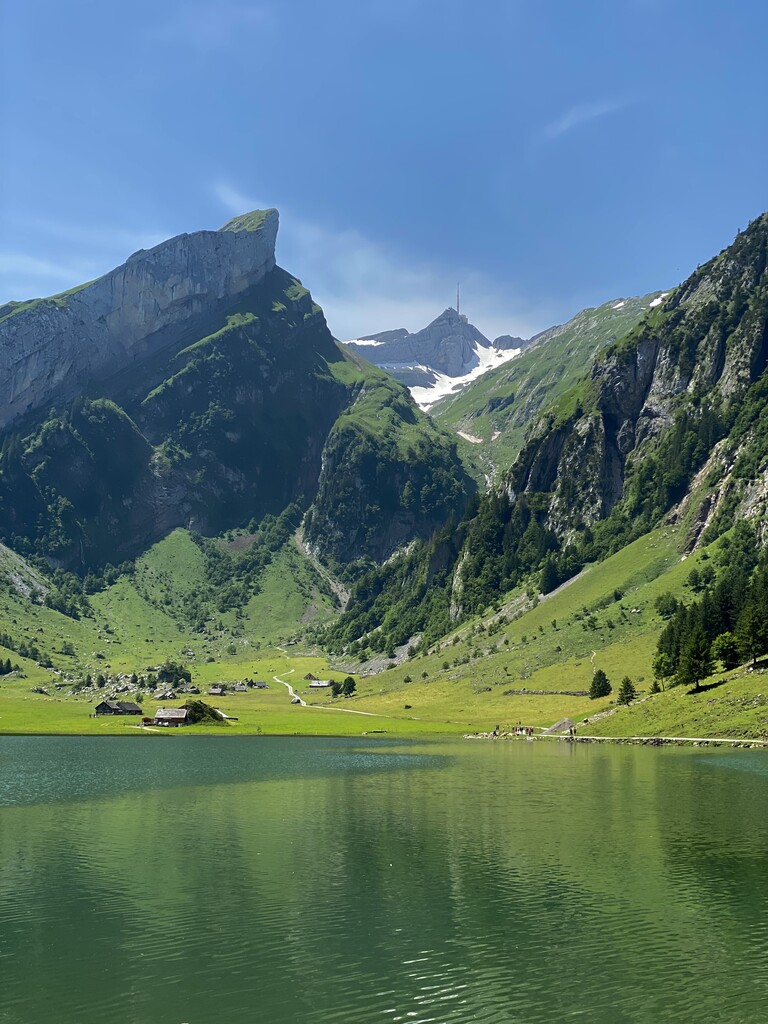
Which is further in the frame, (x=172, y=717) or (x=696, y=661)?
(x=172, y=717)

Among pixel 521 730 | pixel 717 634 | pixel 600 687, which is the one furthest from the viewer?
pixel 600 687

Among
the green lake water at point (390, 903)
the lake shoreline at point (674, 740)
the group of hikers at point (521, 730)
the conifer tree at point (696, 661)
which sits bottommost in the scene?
the group of hikers at point (521, 730)

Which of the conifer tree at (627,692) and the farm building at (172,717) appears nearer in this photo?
the conifer tree at (627,692)

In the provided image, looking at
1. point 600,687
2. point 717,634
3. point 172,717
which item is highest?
point 717,634

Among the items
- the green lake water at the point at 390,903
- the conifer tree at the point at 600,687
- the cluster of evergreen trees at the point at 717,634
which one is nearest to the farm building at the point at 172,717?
the conifer tree at the point at 600,687

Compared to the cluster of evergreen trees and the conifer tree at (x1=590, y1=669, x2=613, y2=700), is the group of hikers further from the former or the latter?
the cluster of evergreen trees

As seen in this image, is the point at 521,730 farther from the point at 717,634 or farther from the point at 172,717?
the point at 172,717

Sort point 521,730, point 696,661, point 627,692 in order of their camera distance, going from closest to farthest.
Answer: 1. point 696,661
2. point 627,692
3. point 521,730

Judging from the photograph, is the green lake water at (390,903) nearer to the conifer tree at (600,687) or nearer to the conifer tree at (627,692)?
the conifer tree at (627,692)

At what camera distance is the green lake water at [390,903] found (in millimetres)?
29844

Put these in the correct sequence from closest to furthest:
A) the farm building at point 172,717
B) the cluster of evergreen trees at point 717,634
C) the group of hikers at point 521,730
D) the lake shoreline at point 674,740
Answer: the lake shoreline at point 674,740 → the cluster of evergreen trees at point 717,634 → the group of hikers at point 521,730 → the farm building at point 172,717

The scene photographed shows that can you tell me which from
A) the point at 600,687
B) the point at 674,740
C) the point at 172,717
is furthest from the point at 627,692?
the point at 172,717

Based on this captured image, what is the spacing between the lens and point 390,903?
42188mm

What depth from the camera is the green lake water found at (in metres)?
29.8
